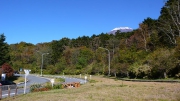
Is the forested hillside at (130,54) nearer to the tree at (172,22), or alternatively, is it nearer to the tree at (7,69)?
the tree at (172,22)

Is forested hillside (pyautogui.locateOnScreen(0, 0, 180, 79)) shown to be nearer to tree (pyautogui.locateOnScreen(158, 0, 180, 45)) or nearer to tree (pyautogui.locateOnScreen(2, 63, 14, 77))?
tree (pyautogui.locateOnScreen(158, 0, 180, 45))

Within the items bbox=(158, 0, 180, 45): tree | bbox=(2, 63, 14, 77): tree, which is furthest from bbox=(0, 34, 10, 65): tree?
bbox=(158, 0, 180, 45): tree

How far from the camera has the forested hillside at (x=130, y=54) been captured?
48.0 metres

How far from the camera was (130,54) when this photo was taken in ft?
203

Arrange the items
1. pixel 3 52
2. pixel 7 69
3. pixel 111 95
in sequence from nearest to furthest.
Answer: pixel 111 95 → pixel 7 69 → pixel 3 52

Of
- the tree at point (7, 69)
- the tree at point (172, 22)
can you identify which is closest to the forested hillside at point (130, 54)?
the tree at point (172, 22)

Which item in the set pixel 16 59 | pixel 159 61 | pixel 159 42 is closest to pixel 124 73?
pixel 159 42

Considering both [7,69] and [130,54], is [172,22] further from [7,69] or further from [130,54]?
[7,69]

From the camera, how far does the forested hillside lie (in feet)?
158

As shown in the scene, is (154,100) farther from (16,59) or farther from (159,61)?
(16,59)

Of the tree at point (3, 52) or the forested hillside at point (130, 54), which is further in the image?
the tree at point (3, 52)

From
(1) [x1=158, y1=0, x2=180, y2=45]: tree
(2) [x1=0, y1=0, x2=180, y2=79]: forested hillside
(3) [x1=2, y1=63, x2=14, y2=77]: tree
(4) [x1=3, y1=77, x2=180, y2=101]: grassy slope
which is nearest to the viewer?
(4) [x1=3, y1=77, x2=180, y2=101]: grassy slope

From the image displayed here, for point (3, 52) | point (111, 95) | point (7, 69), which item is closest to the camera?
point (111, 95)

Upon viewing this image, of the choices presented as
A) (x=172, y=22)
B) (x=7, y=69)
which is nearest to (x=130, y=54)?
(x=172, y=22)
